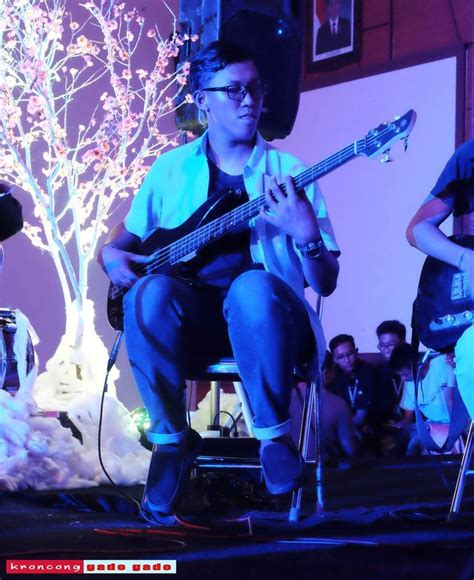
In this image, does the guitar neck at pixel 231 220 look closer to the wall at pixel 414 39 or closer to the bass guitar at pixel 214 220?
the bass guitar at pixel 214 220

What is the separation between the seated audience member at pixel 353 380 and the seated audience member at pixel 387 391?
4 centimetres

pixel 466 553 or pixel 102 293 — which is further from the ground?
pixel 102 293

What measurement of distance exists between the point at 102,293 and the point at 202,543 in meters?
4.32

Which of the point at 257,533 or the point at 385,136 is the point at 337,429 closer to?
the point at 385,136

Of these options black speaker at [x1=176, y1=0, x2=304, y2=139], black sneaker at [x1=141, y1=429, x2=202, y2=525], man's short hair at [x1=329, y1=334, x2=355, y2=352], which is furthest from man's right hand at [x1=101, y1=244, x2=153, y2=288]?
man's short hair at [x1=329, y1=334, x2=355, y2=352]

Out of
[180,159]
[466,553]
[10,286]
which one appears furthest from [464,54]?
[466,553]

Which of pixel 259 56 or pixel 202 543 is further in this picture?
pixel 259 56

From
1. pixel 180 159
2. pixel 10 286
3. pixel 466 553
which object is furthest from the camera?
pixel 10 286

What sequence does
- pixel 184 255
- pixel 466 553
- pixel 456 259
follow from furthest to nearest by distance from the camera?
pixel 184 255 < pixel 456 259 < pixel 466 553

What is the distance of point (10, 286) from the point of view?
5.13 meters

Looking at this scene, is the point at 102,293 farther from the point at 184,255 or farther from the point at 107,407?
the point at 184,255

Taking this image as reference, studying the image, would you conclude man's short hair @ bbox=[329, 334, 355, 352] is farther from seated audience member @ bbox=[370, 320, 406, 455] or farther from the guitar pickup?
the guitar pickup

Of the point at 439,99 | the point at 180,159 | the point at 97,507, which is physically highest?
the point at 439,99

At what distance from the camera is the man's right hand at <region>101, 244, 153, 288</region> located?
5.63 feet
